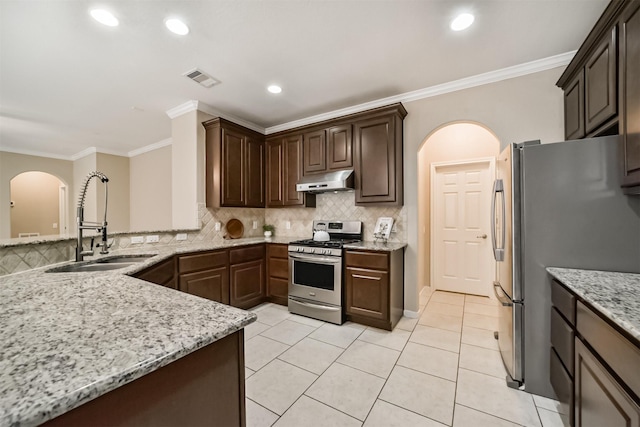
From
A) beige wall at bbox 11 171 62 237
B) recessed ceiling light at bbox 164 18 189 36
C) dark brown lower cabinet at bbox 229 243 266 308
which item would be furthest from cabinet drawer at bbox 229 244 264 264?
beige wall at bbox 11 171 62 237

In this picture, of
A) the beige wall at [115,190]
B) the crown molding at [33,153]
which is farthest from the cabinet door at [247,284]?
the crown molding at [33,153]

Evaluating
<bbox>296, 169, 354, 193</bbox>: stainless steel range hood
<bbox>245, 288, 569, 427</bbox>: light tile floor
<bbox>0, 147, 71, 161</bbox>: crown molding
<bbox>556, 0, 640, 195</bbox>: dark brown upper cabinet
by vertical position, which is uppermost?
<bbox>0, 147, 71, 161</bbox>: crown molding

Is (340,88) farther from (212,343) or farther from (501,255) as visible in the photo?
(212,343)

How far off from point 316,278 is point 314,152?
5.62 ft

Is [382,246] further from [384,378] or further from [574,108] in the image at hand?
[574,108]

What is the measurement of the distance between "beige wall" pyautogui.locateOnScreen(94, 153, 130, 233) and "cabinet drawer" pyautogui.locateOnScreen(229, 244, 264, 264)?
4.32 metres

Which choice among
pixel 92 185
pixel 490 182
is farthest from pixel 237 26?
pixel 92 185

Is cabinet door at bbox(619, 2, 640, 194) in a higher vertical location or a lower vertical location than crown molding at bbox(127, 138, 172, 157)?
lower

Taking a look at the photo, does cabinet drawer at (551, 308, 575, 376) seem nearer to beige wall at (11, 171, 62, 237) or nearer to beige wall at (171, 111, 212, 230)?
beige wall at (171, 111, 212, 230)

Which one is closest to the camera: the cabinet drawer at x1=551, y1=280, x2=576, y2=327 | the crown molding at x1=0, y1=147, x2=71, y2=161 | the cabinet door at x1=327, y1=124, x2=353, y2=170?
the cabinet drawer at x1=551, y1=280, x2=576, y2=327

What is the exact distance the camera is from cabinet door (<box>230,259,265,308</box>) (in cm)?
320

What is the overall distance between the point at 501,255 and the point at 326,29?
7.51ft

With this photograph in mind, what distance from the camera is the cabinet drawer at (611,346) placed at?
3.02ft

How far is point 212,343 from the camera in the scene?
78 centimetres
